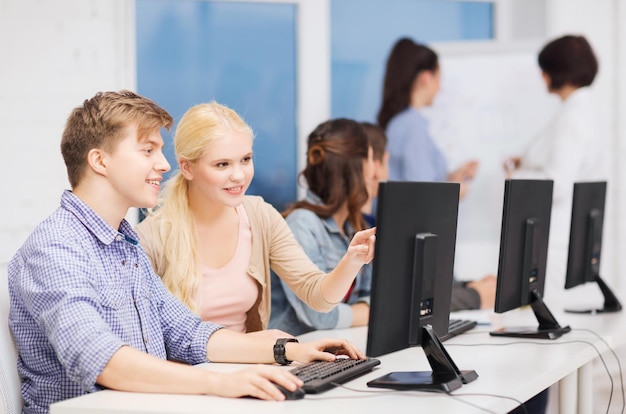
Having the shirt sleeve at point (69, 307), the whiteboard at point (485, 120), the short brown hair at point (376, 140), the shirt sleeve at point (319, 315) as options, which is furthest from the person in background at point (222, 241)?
the whiteboard at point (485, 120)

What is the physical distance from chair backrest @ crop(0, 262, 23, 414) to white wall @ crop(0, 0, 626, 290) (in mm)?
1641

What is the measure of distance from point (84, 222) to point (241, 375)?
472 mm

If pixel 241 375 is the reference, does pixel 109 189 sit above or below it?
above

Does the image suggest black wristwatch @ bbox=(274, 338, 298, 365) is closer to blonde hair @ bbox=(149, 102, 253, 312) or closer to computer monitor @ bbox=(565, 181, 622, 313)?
blonde hair @ bbox=(149, 102, 253, 312)

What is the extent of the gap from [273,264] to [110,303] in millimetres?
807

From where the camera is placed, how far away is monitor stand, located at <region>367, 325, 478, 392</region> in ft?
5.69

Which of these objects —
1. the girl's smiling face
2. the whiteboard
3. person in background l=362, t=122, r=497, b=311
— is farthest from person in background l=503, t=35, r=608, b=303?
the girl's smiling face

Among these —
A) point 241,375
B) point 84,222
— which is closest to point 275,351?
point 241,375

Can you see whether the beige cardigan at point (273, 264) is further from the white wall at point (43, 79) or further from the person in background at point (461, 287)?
the white wall at point (43, 79)

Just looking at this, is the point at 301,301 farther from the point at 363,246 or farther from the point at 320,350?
the point at 320,350

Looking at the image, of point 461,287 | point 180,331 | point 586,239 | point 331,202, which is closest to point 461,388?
point 180,331

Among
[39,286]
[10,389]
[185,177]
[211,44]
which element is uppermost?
[211,44]

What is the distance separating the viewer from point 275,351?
6.49ft

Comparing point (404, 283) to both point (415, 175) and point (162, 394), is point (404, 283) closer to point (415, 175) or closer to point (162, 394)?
point (162, 394)
